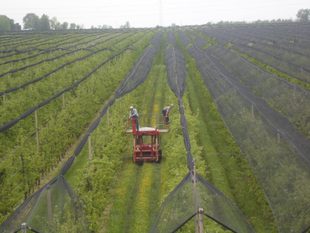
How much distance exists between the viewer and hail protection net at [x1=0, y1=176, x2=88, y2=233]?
838 cm

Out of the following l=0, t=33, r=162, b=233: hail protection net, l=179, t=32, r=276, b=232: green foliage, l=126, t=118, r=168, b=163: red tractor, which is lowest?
l=179, t=32, r=276, b=232: green foliage

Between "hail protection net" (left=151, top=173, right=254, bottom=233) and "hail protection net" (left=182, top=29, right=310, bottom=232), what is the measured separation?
1421mm

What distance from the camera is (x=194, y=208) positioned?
27.9 ft

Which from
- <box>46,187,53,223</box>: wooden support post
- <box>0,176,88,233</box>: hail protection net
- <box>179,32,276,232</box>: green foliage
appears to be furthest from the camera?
<box>179,32,276,232</box>: green foliage

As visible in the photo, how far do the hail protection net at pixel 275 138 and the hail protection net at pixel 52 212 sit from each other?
4.51 m

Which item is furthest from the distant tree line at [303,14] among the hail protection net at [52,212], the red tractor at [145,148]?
the hail protection net at [52,212]

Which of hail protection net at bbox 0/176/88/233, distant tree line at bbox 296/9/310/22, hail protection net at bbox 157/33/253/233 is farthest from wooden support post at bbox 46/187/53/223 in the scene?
distant tree line at bbox 296/9/310/22

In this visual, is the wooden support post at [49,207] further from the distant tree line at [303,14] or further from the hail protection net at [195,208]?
the distant tree line at [303,14]

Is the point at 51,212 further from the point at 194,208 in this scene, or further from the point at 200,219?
the point at 200,219

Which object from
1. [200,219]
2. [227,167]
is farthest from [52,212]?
[227,167]

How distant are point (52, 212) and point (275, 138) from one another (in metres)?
7.07

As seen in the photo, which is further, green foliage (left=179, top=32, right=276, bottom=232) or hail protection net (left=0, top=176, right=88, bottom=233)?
green foliage (left=179, top=32, right=276, bottom=232)

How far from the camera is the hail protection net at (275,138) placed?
32.6 ft

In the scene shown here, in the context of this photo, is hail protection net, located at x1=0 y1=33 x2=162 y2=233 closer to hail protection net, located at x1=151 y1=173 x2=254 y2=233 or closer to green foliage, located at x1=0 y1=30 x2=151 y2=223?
hail protection net, located at x1=151 y1=173 x2=254 y2=233
